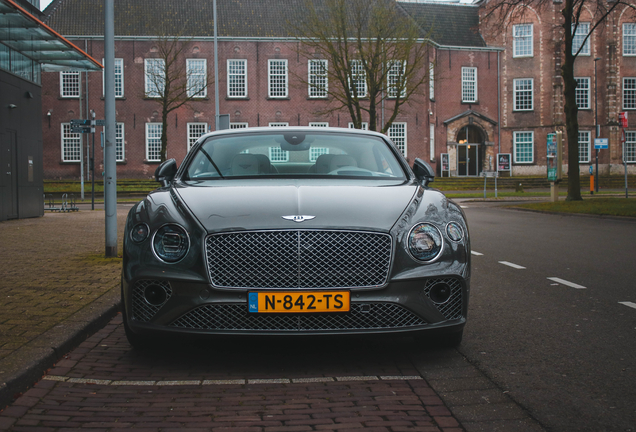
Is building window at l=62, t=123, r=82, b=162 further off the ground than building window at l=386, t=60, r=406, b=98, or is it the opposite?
building window at l=386, t=60, r=406, b=98

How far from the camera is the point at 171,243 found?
4023 mm

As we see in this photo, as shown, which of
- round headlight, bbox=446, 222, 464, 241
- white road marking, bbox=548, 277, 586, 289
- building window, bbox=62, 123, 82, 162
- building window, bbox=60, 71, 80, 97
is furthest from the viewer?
building window, bbox=62, 123, 82, 162

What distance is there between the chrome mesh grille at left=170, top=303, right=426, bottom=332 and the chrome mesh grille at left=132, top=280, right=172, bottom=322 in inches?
6.1

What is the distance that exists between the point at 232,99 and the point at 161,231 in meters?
42.5

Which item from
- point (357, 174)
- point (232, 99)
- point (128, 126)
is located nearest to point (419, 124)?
point (232, 99)

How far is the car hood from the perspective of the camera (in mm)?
3965

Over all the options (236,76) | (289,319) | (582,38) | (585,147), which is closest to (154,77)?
(236,76)

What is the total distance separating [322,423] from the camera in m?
3.15

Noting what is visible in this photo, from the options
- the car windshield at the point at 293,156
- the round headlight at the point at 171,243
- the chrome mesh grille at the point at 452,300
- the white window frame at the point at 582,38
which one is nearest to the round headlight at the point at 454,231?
the chrome mesh grille at the point at 452,300

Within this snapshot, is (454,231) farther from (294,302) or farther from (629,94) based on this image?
(629,94)

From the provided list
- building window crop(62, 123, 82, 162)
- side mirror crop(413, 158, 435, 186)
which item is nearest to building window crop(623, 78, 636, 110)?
building window crop(62, 123, 82, 162)

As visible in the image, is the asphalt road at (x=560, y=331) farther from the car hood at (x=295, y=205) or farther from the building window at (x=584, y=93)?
the building window at (x=584, y=93)

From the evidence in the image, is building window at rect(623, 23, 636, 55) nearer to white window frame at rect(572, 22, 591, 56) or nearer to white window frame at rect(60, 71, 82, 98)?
white window frame at rect(572, 22, 591, 56)

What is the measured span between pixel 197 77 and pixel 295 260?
42359mm
